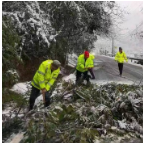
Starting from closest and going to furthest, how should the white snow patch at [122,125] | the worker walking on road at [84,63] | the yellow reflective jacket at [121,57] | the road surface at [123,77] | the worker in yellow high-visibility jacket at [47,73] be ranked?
1. the white snow patch at [122,125]
2. the worker in yellow high-visibility jacket at [47,73]
3. the worker walking on road at [84,63]
4. the road surface at [123,77]
5. the yellow reflective jacket at [121,57]

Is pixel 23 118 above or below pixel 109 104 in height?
below

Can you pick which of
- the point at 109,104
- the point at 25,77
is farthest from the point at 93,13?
the point at 109,104

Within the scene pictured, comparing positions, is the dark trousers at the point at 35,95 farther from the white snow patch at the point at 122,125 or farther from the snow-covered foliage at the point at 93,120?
the white snow patch at the point at 122,125

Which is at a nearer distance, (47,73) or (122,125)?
(122,125)

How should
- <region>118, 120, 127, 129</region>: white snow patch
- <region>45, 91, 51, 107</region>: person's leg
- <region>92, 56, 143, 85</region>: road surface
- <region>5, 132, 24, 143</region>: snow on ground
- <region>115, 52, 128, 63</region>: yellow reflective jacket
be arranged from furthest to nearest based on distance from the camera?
<region>115, 52, 128, 63</region>: yellow reflective jacket < <region>92, 56, 143, 85</region>: road surface < <region>45, 91, 51, 107</region>: person's leg < <region>5, 132, 24, 143</region>: snow on ground < <region>118, 120, 127, 129</region>: white snow patch

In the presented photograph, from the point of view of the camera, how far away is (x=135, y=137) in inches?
202

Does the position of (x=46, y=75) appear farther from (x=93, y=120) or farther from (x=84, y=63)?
(x=84, y=63)

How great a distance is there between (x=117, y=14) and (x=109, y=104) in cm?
1402

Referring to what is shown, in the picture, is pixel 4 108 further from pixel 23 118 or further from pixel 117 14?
pixel 117 14

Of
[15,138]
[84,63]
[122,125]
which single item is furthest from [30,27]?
[122,125]

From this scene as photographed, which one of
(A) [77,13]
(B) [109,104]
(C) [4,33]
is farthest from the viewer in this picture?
(A) [77,13]

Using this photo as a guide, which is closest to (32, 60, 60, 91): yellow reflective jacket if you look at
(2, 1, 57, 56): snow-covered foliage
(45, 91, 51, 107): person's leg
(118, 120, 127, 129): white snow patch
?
(45, 91, 51, 107): person's leg

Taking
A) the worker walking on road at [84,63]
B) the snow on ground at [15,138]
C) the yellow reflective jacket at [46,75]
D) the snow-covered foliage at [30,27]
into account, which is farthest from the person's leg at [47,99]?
the snow-covered foliage at [30,27]

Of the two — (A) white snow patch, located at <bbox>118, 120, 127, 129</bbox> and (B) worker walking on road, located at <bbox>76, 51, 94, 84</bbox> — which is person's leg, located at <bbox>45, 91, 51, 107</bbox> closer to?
(A) white snow patch, located at <bbox>118, 120, 127, 129</bbox>
